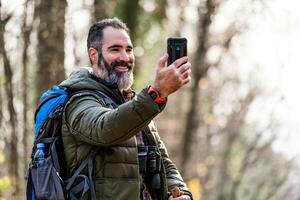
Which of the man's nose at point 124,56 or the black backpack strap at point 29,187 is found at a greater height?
the man's nose at point 124,56

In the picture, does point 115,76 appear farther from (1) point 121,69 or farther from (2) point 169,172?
(2) point 169,172

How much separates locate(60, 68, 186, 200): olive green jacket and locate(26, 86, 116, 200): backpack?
4 centimetres

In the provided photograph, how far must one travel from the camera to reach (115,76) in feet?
16.8

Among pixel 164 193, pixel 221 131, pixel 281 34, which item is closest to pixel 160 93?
pixel 164 193

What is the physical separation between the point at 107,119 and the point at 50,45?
21.5ft

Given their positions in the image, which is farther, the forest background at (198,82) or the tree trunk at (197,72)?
the tree trunk at (197,72)

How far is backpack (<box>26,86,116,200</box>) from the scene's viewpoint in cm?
477

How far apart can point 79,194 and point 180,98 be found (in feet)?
77.6

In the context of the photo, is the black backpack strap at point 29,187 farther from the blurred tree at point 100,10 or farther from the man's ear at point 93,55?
the blurred tree at point 100,10

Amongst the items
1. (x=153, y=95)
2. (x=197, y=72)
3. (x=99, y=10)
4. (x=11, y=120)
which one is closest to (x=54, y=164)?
(x=153, y=95)

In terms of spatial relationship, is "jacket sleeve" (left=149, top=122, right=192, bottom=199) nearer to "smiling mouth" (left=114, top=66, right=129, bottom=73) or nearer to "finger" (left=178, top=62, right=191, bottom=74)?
"smiling mouth" (left=114, top=66, right=129, bottom=73)

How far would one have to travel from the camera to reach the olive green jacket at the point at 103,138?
4.42m

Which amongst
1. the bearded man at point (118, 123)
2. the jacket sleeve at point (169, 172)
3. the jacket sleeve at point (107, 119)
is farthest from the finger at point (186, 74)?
the jacket sleeve at point (169, 172)

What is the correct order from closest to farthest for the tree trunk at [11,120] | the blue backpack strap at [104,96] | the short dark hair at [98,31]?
the blue backpack strap at [104,96] < the short dark hair at [98,31] < the tree trunk at [11,120]
